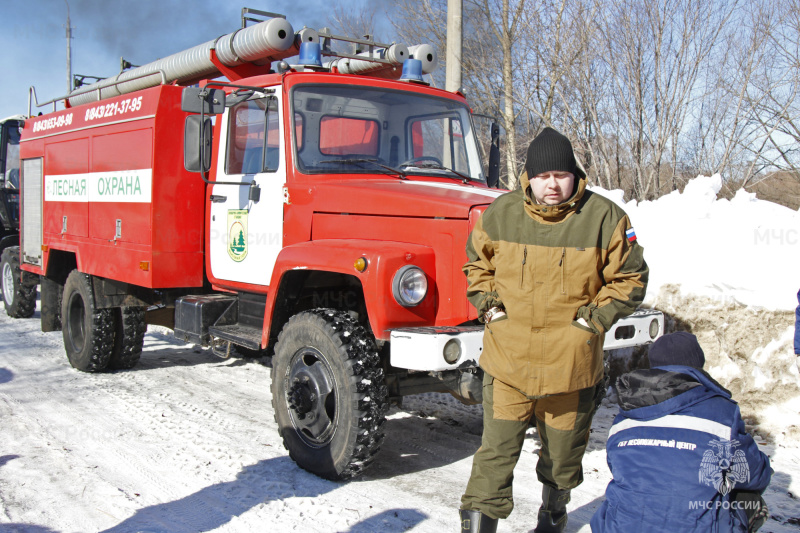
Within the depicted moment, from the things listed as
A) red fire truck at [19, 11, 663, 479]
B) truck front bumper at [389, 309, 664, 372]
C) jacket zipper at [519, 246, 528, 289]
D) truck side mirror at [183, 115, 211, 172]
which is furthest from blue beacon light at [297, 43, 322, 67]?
jacket zipper at [519, 246, 528, 289]

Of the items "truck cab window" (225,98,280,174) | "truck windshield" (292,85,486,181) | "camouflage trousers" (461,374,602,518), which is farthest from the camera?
"truck cab window" (225,98,280,174)

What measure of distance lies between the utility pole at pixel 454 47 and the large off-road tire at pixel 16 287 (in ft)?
22.7

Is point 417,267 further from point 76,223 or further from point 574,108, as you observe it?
point 574,108

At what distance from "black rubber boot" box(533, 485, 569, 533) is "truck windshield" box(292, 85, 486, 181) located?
7.88 feet

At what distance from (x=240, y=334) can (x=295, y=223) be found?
99 centimetres

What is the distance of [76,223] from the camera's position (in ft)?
24.2

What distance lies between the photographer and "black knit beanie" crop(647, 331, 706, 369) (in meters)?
2.45

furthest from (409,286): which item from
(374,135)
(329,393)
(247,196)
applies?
(247,196)

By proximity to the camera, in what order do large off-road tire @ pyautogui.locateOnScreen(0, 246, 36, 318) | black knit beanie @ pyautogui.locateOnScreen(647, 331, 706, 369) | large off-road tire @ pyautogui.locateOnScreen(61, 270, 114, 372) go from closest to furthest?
1. black knit beanie @ pyautogui.locateOnScreen(647, 331, 706, 369)
2. large off-road tire @ pyautogui.locateOnScreen(61, 270, 114, 372)
3. large off-road tire @ pyautogui.locateOnScreen(0, 246, 36, 318)

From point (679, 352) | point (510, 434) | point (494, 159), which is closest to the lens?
point (679, 352)

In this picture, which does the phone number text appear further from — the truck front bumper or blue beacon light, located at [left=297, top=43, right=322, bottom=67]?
the truck front bumper

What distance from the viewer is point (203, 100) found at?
16.1 ft

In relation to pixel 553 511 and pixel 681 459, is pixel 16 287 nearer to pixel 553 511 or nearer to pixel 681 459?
pixel 553 511

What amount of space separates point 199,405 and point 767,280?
5043 millimetres
